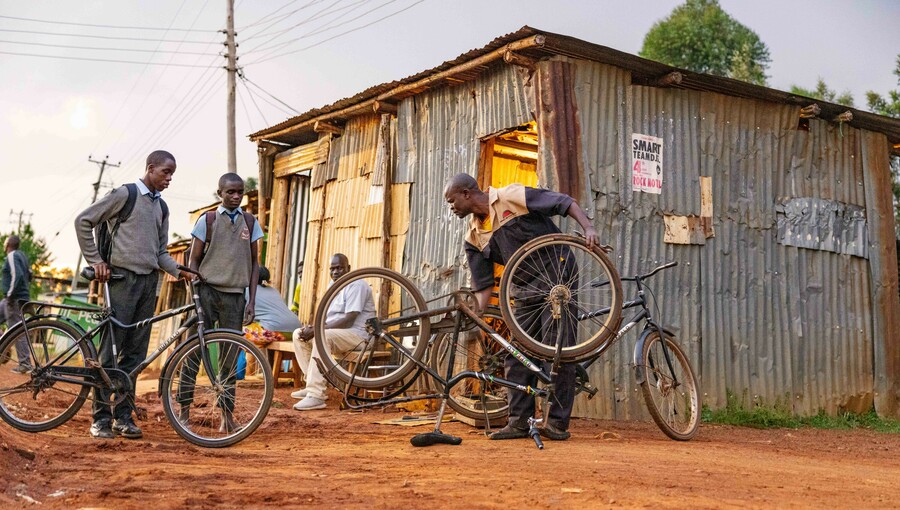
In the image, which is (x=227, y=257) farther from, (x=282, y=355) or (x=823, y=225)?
(x=823, y=225)

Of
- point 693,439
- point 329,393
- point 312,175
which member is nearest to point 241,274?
point 329,393

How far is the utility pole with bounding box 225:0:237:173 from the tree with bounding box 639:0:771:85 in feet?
58.4

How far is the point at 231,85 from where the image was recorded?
62.3 ft

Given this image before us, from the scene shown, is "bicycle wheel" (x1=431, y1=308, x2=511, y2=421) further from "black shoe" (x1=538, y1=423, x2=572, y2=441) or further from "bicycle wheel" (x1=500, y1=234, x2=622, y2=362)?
"black shoe" (x1=538, y1=423, x2=572, y2=441)

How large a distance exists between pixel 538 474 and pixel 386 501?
1021 mm

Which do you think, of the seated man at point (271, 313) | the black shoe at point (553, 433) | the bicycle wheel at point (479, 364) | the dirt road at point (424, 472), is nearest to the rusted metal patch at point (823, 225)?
the dirt road at point (424, 472)

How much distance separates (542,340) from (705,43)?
29.6 metres

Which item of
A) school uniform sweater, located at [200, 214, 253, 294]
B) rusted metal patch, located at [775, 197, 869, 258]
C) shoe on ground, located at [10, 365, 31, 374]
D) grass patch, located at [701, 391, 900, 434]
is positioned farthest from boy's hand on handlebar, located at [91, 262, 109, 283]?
rusted metal patch, located at [775, 197, 869, 258]

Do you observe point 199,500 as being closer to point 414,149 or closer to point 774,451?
point 774,451

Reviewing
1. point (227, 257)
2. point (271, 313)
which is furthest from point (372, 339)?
point (271, 313)

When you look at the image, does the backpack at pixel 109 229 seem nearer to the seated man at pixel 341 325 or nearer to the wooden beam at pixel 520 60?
the seated man at pixel 341 325

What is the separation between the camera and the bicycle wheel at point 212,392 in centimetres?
554

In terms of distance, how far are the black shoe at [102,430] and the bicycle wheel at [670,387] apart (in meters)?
3.74

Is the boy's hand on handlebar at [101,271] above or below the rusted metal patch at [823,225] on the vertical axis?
below
